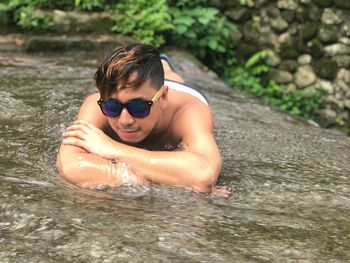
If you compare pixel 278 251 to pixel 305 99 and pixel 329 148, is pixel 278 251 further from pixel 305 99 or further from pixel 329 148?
pixel 305 99

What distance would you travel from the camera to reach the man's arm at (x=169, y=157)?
3.05 m

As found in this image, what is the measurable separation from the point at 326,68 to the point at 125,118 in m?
5.79

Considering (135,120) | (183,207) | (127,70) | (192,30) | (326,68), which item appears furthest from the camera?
(326,68)

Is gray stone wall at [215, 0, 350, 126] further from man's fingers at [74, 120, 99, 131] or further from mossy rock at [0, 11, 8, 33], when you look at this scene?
man's fingers at [74, 120, 99, 131]

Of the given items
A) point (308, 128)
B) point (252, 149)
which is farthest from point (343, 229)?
point (308, 128)

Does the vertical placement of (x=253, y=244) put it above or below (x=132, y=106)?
below

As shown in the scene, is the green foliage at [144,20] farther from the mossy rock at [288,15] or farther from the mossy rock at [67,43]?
the mossy rock at [288,15]

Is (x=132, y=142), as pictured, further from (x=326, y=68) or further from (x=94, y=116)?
(x=326, y=68)

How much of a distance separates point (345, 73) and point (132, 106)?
5.90 meters

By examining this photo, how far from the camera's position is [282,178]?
362cm

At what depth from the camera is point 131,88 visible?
9.93 feet

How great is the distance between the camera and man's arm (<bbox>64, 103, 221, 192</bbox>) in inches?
120

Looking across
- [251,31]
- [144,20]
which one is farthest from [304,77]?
[144,20]

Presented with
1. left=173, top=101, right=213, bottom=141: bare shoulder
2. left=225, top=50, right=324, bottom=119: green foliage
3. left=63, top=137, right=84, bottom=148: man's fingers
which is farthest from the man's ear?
left=225, top=50, right=324, bottom=119: green foliage
